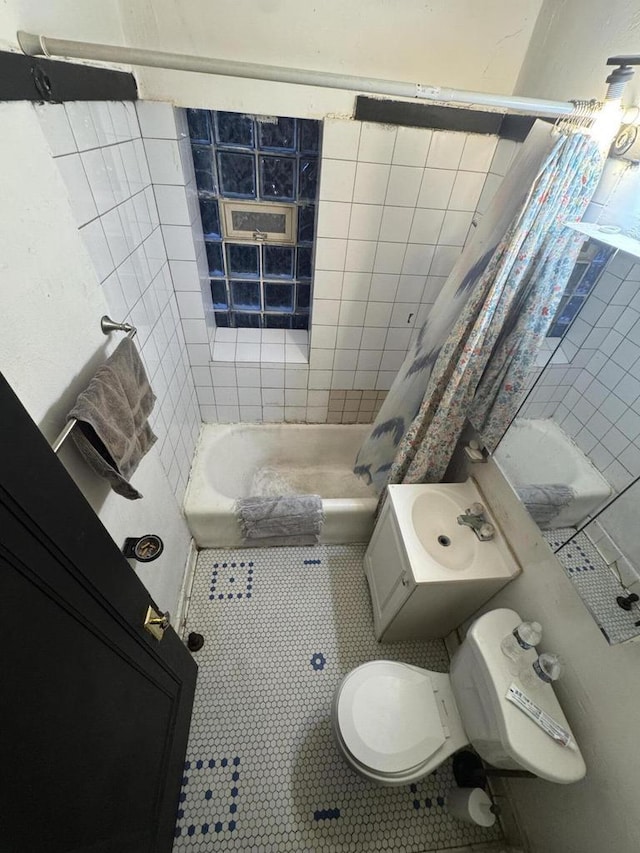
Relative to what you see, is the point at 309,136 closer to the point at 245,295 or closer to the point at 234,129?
the point at 234,129

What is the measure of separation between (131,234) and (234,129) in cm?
77

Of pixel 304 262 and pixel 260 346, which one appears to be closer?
pixel 304 262

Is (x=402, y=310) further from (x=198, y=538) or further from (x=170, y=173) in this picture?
(x=198, y=538)

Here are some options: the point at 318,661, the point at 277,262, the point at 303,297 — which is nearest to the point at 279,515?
the point at 318,661

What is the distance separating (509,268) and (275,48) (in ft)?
3.74

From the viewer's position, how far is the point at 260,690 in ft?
4.93

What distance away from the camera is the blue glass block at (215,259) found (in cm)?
186

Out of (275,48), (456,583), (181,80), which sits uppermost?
(275,48)

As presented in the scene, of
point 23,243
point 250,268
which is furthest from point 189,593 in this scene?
point 250,268

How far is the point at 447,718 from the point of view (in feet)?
3.96

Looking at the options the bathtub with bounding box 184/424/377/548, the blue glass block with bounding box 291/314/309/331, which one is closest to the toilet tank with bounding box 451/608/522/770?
the bathtub with bounding box 184/424/377/548

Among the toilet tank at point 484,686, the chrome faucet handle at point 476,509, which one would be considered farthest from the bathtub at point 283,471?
the toilet tank at point 484,686

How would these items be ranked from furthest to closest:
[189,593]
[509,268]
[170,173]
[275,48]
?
1. [189,593]
2. [170,173]
3. [275,48]
4. [509,268]

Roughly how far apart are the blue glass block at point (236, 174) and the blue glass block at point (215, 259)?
0.81 ft
